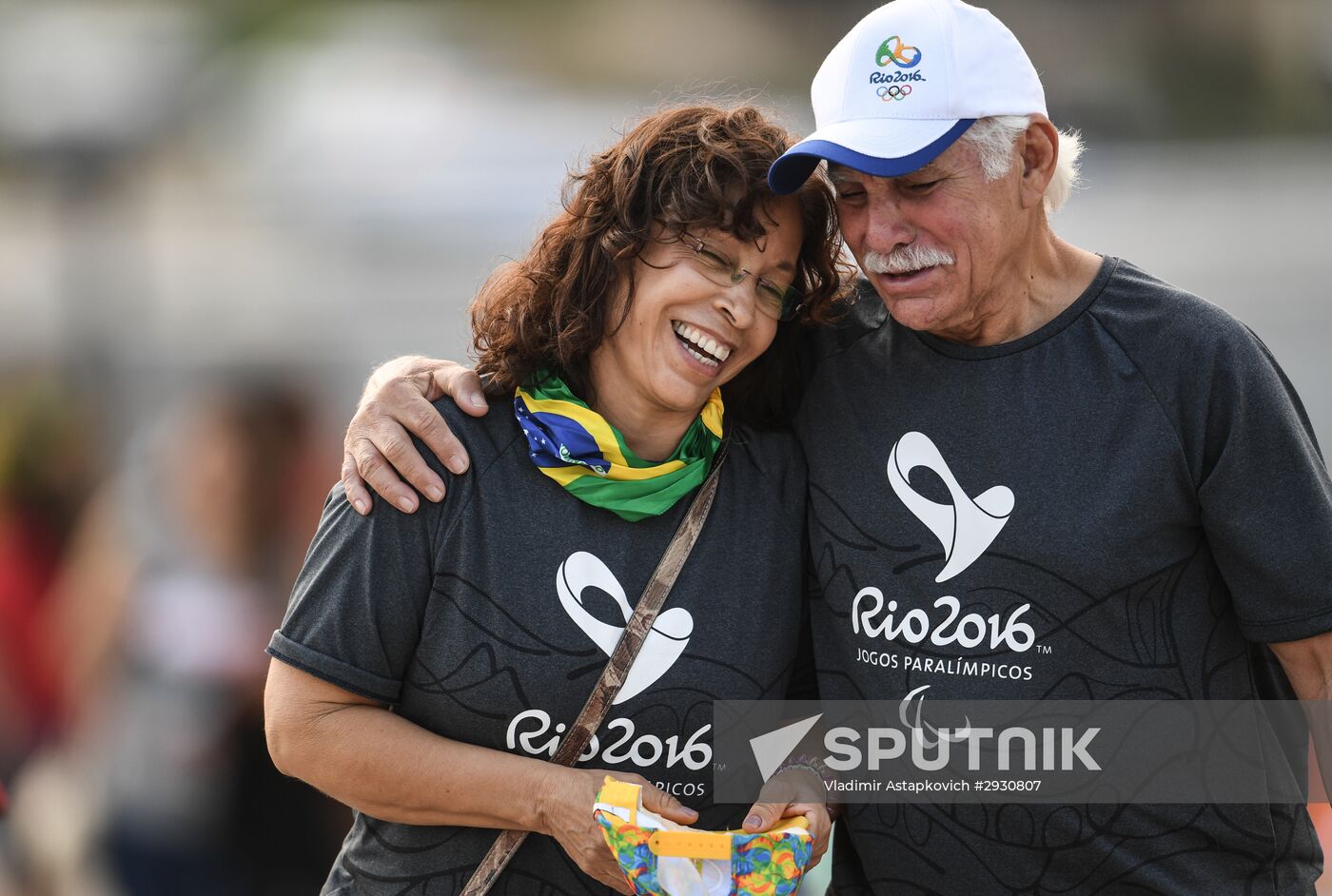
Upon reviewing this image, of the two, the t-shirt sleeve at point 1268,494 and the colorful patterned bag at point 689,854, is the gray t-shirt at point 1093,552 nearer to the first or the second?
the t-shirt sleeve at point 1268,494

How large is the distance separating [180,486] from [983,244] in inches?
114

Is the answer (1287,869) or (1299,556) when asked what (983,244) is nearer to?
(1299,556)

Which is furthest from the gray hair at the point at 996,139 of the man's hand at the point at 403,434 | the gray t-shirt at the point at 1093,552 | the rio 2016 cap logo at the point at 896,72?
the man's hand at the point at 403,434

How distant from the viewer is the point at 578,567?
2547 millimetres

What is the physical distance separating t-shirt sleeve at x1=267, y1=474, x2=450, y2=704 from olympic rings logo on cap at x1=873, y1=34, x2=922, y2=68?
1.14m

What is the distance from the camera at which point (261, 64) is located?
14.0 m

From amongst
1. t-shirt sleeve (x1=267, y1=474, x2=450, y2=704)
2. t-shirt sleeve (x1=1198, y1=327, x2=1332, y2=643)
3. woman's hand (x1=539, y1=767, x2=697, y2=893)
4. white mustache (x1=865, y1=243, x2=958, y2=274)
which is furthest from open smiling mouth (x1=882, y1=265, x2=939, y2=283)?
woman's hand (x1=539, y1=767, x2=697, y2=893)

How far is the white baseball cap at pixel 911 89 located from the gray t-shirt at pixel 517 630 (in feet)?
2.38

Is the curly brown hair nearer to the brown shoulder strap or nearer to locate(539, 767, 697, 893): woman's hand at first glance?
the brown shoulder strap

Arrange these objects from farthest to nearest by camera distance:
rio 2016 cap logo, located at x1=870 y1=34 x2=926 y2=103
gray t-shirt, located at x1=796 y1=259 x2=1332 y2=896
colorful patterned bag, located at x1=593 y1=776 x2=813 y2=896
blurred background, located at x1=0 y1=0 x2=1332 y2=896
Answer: blurred background, located at x1=0 y1=0 x2=1332 y2=896 → rio 2016 cap logo, located at x1=870 y1=34 x2=926 y2=103 → gray t-shirt, located at x1=796 y1=259 x2=1332 y2=896 → colorful patterned bag, located at x1=593 y1=776 x2=813 y2=896

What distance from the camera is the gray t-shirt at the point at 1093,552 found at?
7.97 feet

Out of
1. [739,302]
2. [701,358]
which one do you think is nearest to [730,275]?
[739,302]

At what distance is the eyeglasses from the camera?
2.58 metres

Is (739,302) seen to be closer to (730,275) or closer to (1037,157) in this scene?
(730,275)
